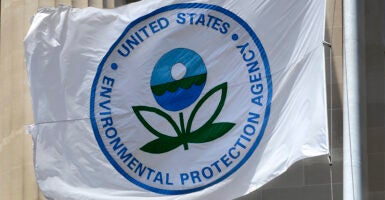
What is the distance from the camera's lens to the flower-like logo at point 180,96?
55.9ft

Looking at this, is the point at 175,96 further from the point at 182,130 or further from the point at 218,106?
the point at 218,106

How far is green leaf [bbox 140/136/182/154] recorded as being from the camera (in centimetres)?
1716

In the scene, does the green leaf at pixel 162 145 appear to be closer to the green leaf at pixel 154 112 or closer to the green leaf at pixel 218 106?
the green leaf at pixel 154 112

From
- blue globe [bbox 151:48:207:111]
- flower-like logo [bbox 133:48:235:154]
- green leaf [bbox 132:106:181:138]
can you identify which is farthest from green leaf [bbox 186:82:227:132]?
green leaf [bbox 132:106:181:138]

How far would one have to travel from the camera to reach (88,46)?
18047 millimetres

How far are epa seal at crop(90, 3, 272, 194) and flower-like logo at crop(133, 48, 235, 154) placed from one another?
0.01m

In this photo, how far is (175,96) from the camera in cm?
1731

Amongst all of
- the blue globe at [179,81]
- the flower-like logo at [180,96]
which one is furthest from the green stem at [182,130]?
the blue globe at [179,81]

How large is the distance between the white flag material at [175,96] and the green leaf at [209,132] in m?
0.01

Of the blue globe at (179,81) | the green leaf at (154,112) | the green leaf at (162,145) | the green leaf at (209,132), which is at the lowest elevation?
the green leaf at (162,145)

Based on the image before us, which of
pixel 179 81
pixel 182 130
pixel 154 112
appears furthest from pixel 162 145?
pixel 179 81

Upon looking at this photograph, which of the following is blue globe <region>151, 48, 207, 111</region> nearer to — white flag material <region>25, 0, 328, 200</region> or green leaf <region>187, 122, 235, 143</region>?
white flag material <region>25, 0, 328, 200</region>

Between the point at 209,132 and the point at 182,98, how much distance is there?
0.67m

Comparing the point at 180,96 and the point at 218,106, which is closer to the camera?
the point at 218,106
